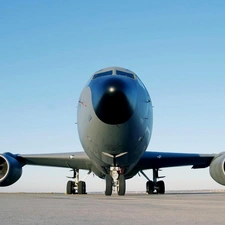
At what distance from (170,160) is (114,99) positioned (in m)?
9.08

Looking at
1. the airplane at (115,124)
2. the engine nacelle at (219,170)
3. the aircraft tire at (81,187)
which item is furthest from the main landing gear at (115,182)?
the aircraft tire at (81,187)

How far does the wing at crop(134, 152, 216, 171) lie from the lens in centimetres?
1842

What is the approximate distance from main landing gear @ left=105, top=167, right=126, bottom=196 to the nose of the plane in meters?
1.94

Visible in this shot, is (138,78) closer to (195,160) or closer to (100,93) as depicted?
(100,93)

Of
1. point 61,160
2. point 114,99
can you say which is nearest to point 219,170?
point 114,99

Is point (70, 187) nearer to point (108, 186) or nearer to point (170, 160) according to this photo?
point (170, 160)

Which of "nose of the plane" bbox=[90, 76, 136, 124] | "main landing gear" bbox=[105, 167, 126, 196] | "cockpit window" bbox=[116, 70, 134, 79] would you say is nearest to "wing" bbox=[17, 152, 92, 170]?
"main landing gear" bbox=[105, 167, 126, 196]

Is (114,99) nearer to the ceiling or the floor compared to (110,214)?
nearer to the ceiling

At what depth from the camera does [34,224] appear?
3.12 metres

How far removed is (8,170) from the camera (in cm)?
1730

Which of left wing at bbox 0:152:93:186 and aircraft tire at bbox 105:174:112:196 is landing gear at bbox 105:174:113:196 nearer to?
aircraft tire at bbox 105:174:112:196

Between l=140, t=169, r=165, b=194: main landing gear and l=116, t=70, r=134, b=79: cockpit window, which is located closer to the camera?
l=116, t=70, r=134, b=79: cockpit window

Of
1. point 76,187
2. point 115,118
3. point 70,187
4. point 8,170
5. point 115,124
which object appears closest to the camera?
point 115,118

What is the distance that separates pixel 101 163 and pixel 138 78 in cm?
333
